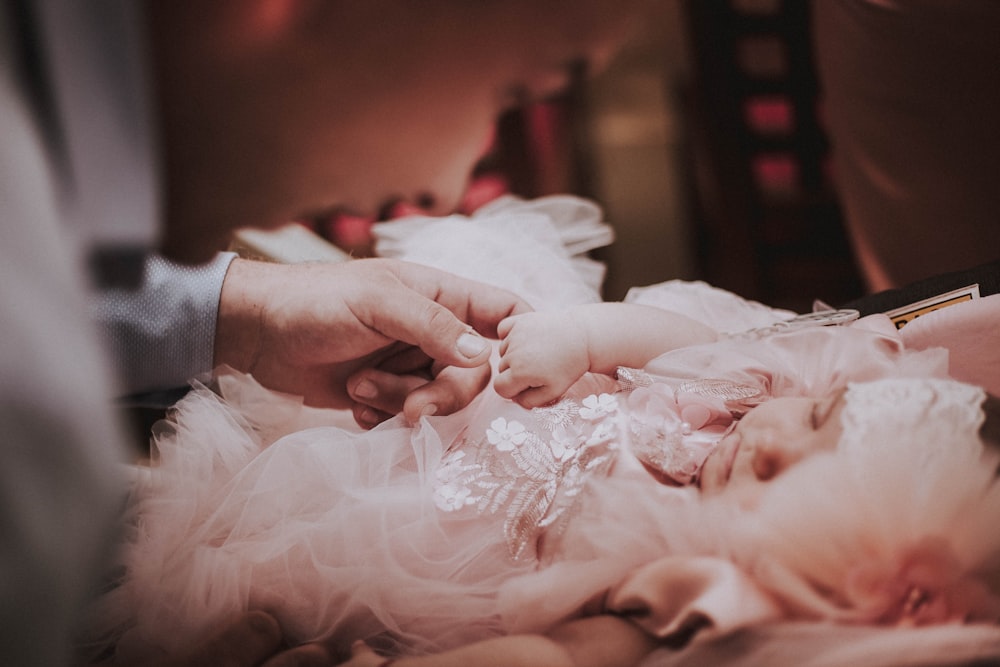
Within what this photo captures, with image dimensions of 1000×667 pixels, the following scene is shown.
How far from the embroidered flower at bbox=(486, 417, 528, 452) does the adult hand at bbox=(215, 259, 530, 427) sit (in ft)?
0.32

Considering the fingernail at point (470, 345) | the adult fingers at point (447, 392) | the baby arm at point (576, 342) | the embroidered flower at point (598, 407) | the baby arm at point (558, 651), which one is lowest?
the baby arm at point (558, 651)

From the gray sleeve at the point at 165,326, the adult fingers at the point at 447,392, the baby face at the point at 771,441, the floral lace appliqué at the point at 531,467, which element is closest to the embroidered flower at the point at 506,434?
the floral lace appliqué at the point at 531,467

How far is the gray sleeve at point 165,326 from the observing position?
38.8 inches

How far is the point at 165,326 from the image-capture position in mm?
1005

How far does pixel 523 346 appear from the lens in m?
0.94

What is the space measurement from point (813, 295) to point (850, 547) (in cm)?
212

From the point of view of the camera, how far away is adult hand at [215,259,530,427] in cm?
96

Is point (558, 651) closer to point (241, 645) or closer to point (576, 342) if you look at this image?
point (241, 645)

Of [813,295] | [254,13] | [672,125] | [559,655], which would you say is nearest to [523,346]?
[559,655]

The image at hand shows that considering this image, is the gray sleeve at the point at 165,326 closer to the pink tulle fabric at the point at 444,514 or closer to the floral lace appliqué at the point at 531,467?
the pink tulle fabric at the point at 444,514

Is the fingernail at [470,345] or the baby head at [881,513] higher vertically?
the fingernail at [470,345]

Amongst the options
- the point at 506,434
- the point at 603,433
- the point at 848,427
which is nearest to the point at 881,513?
the point at 848,427

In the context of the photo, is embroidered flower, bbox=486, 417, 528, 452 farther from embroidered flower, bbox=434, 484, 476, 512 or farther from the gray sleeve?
the gray sleeve

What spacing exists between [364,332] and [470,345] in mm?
169
